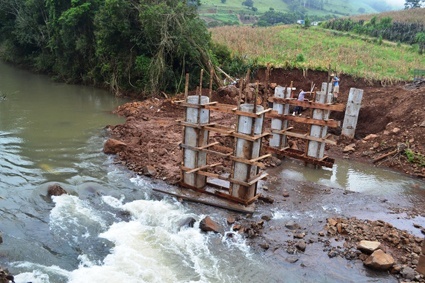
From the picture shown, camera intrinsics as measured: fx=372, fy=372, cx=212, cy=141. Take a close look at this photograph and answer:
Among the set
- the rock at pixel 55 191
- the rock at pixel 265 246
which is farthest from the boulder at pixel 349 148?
the rock at pixel 55 191

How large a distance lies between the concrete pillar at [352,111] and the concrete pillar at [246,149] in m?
7.61

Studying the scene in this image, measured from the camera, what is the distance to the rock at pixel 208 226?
8852mm

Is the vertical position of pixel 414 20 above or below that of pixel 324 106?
above

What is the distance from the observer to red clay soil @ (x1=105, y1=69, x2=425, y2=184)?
1291cm

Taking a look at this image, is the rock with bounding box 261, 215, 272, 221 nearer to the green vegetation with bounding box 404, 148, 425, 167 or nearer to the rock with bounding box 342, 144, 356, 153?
the rock with bounding box 342, 144, 356, 153

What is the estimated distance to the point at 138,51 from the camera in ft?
81.3

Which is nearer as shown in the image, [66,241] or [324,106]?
[66,241]

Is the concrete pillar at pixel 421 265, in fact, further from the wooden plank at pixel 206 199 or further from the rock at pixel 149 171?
the rock at pixel 149 171

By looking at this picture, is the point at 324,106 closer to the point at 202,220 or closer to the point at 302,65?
the point at 202,220

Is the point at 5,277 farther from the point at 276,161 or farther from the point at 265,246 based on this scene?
the point at 276,161

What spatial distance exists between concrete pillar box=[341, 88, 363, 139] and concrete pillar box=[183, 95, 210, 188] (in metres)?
7.95

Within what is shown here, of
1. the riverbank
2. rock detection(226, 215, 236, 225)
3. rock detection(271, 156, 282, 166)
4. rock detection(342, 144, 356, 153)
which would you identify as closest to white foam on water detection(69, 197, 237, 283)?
rock detection(226, 215, 236, 225)

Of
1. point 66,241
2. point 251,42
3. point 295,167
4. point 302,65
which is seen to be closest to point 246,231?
point 66,241

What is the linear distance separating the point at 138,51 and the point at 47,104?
22.3 feet
